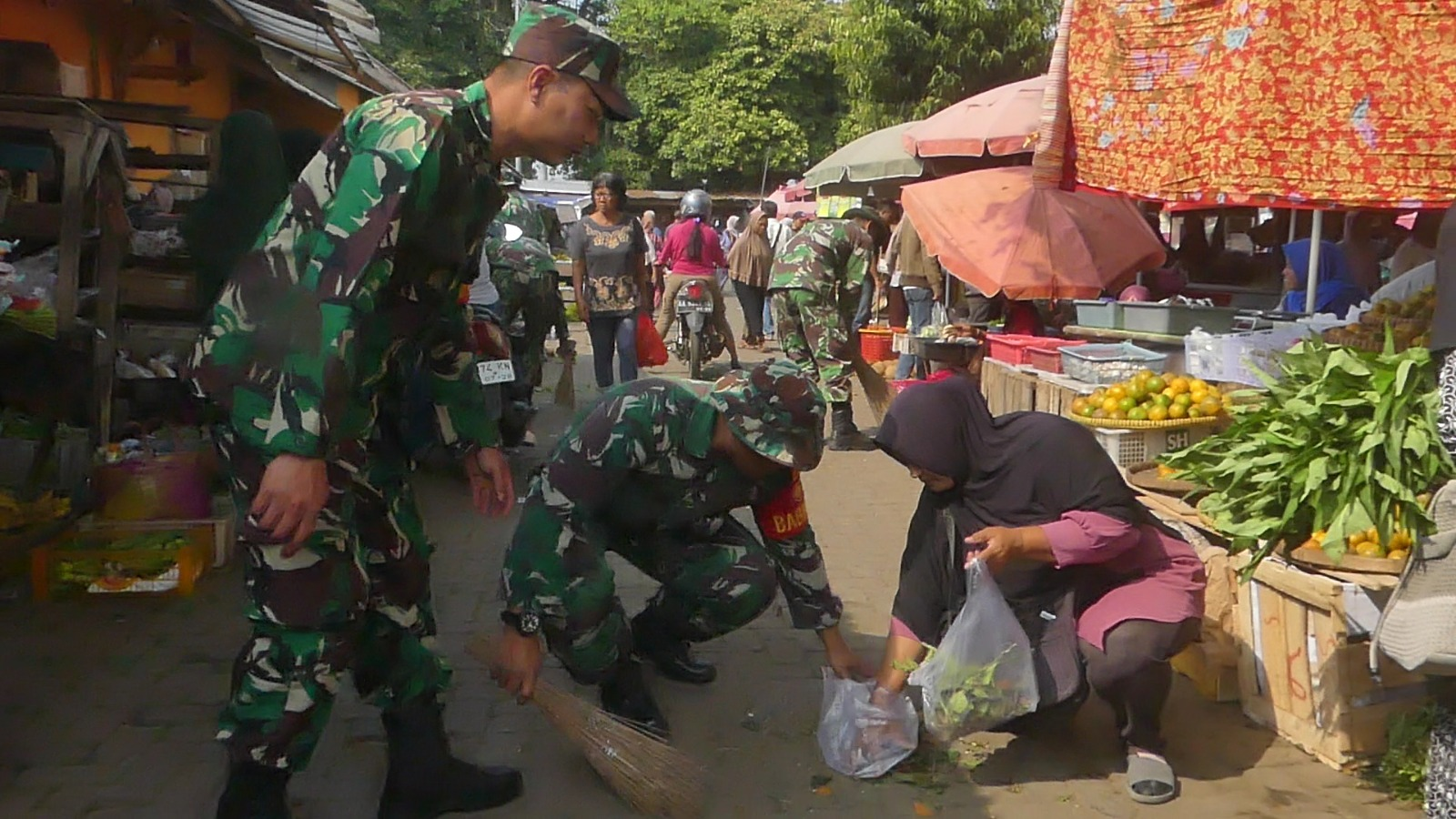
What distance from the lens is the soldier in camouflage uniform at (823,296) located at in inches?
311

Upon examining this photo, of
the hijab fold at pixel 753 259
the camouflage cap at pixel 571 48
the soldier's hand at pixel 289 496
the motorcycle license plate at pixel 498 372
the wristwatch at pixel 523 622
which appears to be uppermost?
the camouflage cap at pixel 571 48

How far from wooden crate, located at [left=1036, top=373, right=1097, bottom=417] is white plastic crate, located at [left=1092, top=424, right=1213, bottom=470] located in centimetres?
46

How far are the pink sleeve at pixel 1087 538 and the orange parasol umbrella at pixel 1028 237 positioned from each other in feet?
12.8

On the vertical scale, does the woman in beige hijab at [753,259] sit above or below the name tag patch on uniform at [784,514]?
above

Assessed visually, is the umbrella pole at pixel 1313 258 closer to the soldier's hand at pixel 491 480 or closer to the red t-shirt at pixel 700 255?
the soldier's hand at pixel 491 480

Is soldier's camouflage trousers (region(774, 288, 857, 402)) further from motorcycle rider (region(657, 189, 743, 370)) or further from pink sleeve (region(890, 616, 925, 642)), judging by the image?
pink sleeve (region(890, 616, 925, 642))

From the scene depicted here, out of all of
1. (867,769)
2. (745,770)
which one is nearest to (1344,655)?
(867,769)

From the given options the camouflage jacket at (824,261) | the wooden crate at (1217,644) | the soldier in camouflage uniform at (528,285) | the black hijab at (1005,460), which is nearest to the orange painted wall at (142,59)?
the soldier in camouflage uniform at (528,285)

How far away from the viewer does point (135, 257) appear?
17.0ft

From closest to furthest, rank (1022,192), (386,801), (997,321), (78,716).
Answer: (386,801)
(78,716)
(1022,192)
(997,321)

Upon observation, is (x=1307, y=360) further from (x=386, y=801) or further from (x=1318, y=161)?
(x=386, y=801)

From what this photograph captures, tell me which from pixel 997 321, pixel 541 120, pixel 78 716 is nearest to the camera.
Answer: pixel 541 120

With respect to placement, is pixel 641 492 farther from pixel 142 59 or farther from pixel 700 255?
pixel 700 255

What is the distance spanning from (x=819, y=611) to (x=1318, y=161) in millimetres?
2504
